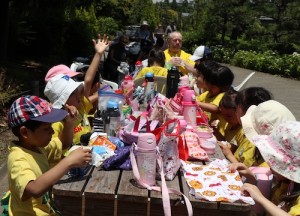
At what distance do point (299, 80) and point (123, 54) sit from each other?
9.05 meters

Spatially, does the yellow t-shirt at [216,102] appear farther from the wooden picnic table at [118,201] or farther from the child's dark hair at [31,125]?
the child's dark hair at [31,125]

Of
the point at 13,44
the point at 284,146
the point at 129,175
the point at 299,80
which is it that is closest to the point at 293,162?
the point at 284,146

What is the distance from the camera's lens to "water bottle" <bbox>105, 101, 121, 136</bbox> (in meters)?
3.29

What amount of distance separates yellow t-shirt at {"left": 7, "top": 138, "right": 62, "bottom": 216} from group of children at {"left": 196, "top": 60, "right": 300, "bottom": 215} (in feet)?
3.95

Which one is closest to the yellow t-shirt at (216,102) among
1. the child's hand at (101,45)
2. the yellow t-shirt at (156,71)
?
the yellow t-shirt at (156,71)

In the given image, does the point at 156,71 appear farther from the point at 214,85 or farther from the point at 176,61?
the point at 214,85

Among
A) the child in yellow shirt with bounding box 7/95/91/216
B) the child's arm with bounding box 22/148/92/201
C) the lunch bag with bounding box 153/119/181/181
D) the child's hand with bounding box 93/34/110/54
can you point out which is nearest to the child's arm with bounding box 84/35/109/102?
the child's hand with bounding box 93/34/110/54

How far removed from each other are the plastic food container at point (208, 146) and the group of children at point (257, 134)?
0.18 meters

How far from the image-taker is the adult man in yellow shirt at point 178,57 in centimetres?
601

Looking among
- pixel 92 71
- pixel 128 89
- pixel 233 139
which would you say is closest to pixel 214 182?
pixel 233 139

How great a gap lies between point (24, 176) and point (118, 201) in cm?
54

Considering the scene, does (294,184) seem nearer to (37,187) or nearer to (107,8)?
(37,187)

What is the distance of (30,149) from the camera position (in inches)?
100

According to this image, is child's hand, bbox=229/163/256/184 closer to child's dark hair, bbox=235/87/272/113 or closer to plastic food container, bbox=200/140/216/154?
plastic food container, bbox=200/140/216/154
